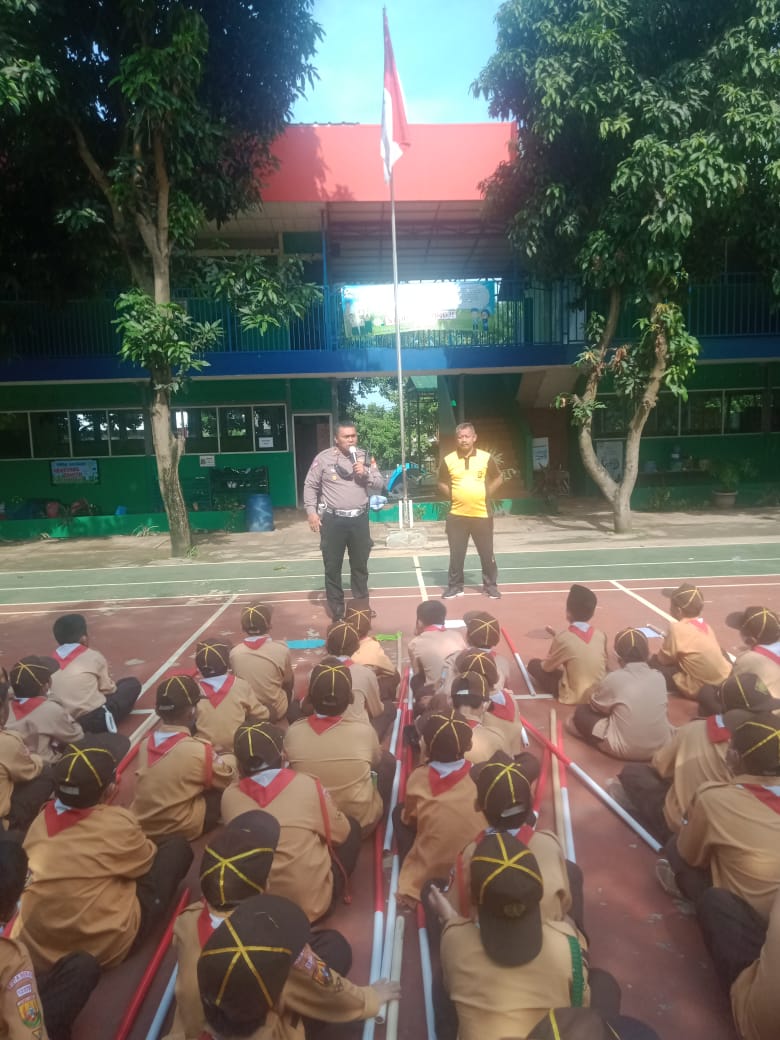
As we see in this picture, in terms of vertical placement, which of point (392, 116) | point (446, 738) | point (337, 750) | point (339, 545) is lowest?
point (337, 750)

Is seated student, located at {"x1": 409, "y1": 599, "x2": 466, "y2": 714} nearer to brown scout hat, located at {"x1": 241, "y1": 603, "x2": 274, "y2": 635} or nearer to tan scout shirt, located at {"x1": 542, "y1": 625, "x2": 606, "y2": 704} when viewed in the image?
tan scout shirt, located at {"x1": 542, "y1": 625, "x2": 606, "y2": 704}

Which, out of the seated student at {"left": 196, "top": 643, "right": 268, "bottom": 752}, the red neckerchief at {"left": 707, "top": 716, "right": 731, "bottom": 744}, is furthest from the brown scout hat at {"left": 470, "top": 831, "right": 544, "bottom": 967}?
the seated student at {"left": 196, "top": 643, "right": 268, "bottom": 752}

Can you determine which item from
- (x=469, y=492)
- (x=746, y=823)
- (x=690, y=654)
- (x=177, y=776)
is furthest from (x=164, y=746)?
(x=469, y=492)

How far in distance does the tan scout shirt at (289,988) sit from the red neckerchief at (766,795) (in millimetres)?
1462

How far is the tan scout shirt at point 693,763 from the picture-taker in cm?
296

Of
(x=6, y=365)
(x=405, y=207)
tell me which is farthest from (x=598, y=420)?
(x=6, y=365)

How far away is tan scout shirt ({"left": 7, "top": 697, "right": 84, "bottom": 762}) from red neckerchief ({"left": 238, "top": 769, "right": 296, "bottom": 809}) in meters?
1.75

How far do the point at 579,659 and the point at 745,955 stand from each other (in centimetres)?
253

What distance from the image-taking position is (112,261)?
12.6 metres

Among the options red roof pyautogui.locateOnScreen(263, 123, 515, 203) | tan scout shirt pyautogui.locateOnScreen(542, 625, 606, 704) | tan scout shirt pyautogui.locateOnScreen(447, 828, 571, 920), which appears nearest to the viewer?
tan scout shirt pyautogui.locateOnScreen(447, 828, 571, 920)

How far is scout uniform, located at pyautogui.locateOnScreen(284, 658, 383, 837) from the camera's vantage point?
3.20 metres

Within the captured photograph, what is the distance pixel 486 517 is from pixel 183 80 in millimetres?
7323

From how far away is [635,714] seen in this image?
156 inches

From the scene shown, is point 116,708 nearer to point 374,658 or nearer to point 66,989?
point 374,658
